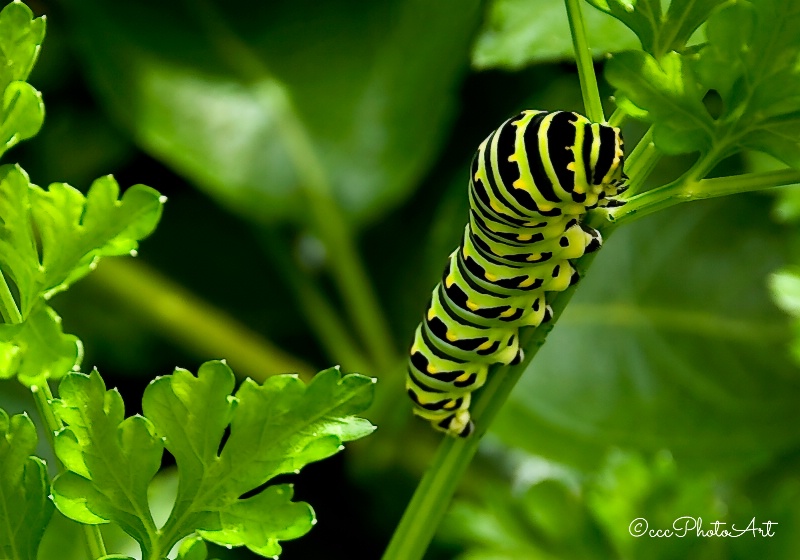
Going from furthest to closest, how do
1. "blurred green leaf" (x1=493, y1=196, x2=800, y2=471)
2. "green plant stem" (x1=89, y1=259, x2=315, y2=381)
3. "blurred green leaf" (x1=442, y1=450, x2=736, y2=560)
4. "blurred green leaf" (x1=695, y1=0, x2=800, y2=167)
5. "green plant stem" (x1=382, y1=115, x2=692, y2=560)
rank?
"green plant stem" (x1=89, y1=259, x2=315, y2=381) < "blurred green leaf" (x1=493, y1=196, x2=800, y2=471) < "blurred green leaf" (x1=442, y1=450, x2=736, y2=560) < "green plant stem" (x1=382, y1=115, x2=692, y2=560) < "blurred green leaf" (x1=695, y1=0, x2=800, y2=167)

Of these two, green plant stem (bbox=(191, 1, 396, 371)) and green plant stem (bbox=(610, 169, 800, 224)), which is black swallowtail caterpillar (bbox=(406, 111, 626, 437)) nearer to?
green plant stem (bbox=(610, 169, 800, 224))

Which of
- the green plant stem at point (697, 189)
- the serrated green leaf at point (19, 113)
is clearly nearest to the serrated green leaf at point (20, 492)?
the serrated green leaf at point (19, 113)

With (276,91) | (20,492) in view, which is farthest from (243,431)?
(276,91)

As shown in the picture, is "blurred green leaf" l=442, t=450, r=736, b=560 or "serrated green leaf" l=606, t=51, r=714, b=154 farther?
"blurred green leaf" l=442, t=450, r=736, b=560

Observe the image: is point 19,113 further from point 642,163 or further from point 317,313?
point 317,313

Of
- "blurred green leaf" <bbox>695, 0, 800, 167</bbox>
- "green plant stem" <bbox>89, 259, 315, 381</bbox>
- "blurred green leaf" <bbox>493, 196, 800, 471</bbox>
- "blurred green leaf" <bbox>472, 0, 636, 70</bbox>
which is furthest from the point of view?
"green plant stem" <bbox>89, 259, 315, 381</bbox>

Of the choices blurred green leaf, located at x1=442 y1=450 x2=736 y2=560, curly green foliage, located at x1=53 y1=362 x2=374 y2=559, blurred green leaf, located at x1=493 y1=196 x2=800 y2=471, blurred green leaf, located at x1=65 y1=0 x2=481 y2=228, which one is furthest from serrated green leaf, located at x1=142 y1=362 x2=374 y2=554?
blurred green leaf, located at x1=65 y1=0 x2=481 y2=228

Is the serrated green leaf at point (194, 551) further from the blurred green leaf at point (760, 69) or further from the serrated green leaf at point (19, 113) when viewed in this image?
the blurred green leaf at point (760, 69)
